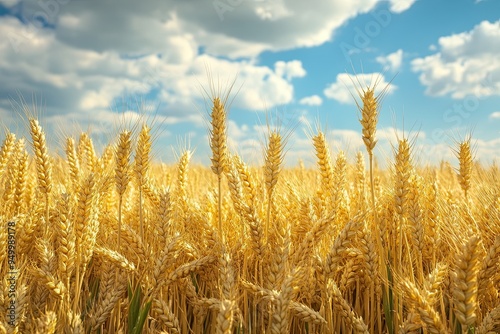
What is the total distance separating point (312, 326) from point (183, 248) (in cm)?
104

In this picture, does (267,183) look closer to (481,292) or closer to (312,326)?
(312,326)

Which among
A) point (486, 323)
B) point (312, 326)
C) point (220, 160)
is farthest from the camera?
point (220, 160)

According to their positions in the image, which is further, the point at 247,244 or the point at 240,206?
the point at 247,244

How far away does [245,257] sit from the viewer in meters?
2.83

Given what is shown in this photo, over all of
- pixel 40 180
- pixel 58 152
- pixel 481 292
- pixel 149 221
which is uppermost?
pixel 58 152

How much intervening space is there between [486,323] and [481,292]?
0.96ft

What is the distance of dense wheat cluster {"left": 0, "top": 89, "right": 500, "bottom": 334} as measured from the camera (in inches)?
84.9

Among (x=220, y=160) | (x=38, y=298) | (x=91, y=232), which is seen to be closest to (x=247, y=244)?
(x=220, y=160)

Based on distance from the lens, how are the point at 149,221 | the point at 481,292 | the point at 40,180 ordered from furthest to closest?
the point at 149,221 < the point at 40,180 < the point at 481,292

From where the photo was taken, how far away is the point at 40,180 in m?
2.91

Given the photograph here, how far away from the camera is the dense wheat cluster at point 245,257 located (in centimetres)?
216

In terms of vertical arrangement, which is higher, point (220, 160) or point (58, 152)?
point (58, 152)

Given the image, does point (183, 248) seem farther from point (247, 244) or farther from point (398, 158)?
point (398, 158)

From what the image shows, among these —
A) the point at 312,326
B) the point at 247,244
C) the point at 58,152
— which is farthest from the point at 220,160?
the point at 58,152
